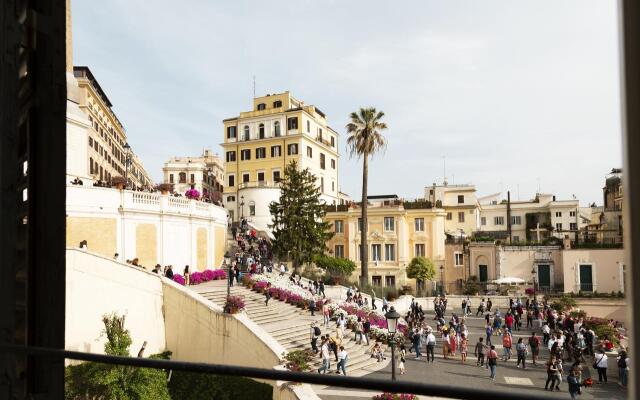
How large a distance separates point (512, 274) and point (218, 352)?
36725mm

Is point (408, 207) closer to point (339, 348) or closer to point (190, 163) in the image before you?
point (339, 348)

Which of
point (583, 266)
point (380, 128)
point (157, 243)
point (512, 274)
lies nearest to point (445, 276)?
point (512, 274)

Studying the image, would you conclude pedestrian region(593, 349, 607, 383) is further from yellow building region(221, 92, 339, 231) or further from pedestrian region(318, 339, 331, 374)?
yellow building region(221, 92, 339, 231)

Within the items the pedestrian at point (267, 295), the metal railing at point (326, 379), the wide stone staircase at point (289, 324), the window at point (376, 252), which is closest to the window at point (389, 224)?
the window at point (376, 252)

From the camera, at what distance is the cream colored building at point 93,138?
28859 millimetres

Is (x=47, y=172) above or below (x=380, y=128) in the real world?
below

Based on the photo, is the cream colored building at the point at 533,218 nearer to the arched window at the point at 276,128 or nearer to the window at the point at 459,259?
the window at the point at 459,259

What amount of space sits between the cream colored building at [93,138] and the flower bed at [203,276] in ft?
27.0

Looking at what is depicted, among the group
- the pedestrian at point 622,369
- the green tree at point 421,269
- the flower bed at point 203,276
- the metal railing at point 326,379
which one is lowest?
the pedestrian at point 622,369

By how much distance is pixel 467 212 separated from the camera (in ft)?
203

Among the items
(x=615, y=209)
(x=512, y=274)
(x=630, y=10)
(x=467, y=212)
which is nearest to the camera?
(x=630, y=10)

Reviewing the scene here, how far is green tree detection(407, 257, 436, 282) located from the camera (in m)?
45.6

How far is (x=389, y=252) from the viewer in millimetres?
48312

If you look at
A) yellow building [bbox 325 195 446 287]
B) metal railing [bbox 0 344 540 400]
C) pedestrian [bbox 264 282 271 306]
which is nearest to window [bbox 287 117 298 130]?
yellow building [bbox 325 195 446 287]
